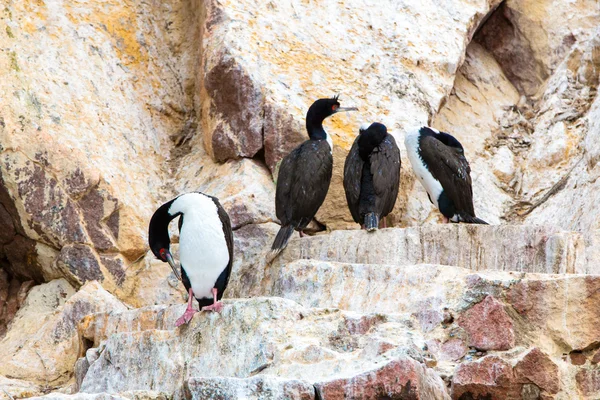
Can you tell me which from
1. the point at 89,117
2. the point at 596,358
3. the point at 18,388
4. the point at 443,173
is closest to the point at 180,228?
the point at 18,388

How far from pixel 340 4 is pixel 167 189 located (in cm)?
308

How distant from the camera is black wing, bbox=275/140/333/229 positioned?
36.2 ft

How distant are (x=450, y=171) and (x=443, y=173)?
72mm

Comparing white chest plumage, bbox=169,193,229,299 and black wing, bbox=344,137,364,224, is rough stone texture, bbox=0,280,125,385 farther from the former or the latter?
black wing, bbox=344,137,364,224

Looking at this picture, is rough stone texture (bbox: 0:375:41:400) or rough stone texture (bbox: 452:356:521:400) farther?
rough stone texture (bbox: 0:375:41:400)

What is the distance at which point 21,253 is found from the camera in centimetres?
1180

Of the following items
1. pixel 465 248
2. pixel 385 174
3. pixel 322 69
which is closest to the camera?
pixel 465 248

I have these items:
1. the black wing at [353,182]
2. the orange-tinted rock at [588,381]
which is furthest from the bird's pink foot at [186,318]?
the orange-tinted rock at [588,381]

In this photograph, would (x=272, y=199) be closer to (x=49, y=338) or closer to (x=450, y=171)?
(x=450, y=171)

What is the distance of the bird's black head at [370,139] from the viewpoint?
11.3 metres

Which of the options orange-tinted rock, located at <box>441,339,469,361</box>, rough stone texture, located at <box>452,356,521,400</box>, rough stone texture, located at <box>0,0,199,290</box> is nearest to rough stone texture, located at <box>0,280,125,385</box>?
rough stone texture, located at <box>0,0,199,290</box>

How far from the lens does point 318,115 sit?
38.9 ft

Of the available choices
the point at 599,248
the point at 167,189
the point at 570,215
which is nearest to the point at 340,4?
the point at 167,189

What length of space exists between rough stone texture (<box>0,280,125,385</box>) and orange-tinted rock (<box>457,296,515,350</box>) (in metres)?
3.90
